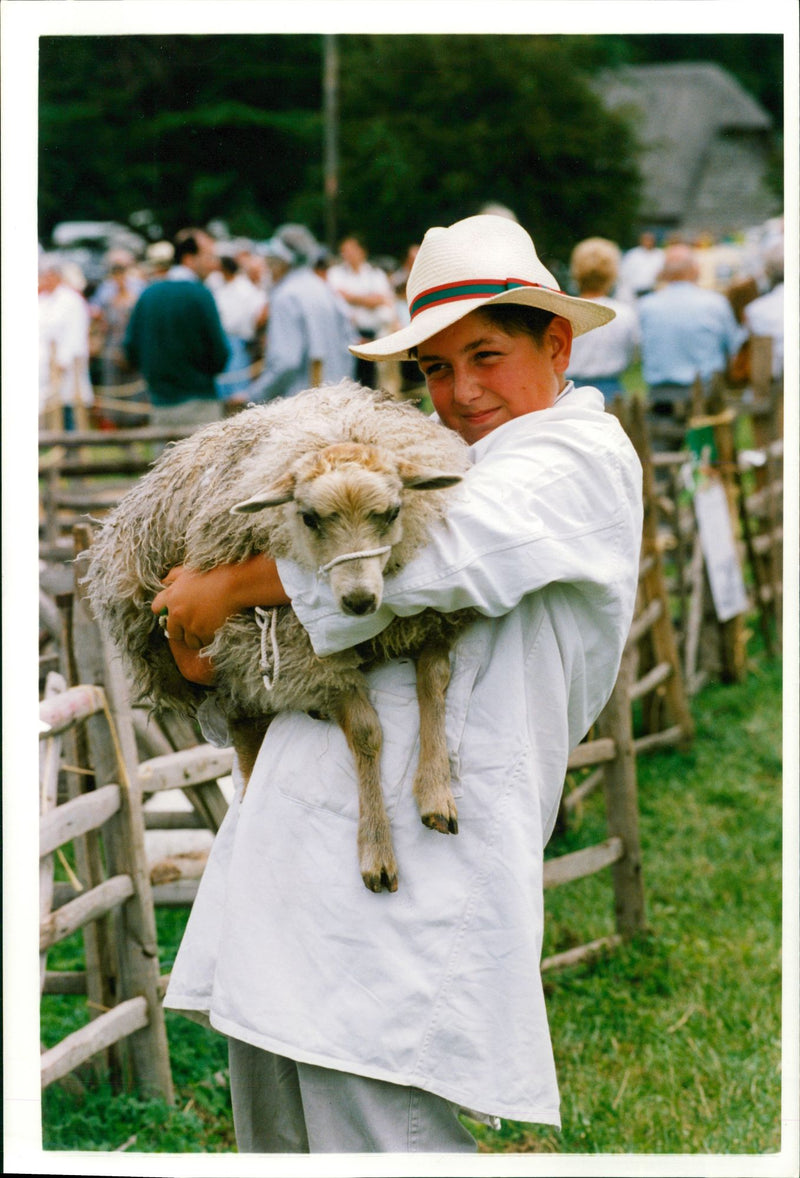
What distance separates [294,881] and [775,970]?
10.4 ft

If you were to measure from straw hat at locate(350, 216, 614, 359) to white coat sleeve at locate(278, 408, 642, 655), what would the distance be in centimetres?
26

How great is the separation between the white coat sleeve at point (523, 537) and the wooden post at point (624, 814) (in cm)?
298

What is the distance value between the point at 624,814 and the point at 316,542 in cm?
331

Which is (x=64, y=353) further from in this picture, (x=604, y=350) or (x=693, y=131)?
(x=693, y=131)

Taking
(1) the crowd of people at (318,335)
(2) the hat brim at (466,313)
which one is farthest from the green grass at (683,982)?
(1) the crowd of people at (318,335)

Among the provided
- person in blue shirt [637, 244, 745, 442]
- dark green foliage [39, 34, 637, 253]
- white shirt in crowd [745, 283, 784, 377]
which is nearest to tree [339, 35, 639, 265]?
dark green foliage [39, 34, 637, 253]

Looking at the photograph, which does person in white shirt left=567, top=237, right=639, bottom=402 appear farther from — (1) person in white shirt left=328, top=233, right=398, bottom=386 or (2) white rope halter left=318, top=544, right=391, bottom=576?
(2) white rope halter left=318, top=544, right=391, bottom=576

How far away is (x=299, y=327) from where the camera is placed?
1075cm

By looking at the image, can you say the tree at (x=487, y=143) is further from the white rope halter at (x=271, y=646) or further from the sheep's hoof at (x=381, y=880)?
the sheep's hoof at (x=381, y=880)

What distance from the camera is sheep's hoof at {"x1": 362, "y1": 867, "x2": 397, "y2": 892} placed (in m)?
2.20

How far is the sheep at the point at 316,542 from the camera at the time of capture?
2.26m

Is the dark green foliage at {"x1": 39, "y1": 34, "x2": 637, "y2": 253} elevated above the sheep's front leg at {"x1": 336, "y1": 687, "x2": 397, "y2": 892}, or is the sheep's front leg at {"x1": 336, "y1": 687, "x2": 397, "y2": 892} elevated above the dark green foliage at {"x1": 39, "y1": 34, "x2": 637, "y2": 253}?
the dark green foliage at {"x1": 39, "y1": 34, "x2": 637, "y2": 253}

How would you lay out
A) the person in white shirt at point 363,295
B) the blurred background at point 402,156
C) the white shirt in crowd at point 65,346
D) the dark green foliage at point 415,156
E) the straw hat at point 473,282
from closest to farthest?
1. the straw hat at point 473,282
2. the white shirt in crowd at point 65,346
3. the blurred background at point 402,156
4. the person in white shirt at point 363,295
5. the dark green foliage at point 415,156

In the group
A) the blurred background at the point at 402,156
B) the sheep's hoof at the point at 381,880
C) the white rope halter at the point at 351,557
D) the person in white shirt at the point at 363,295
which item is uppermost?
the blurred background at the point at 402,156
